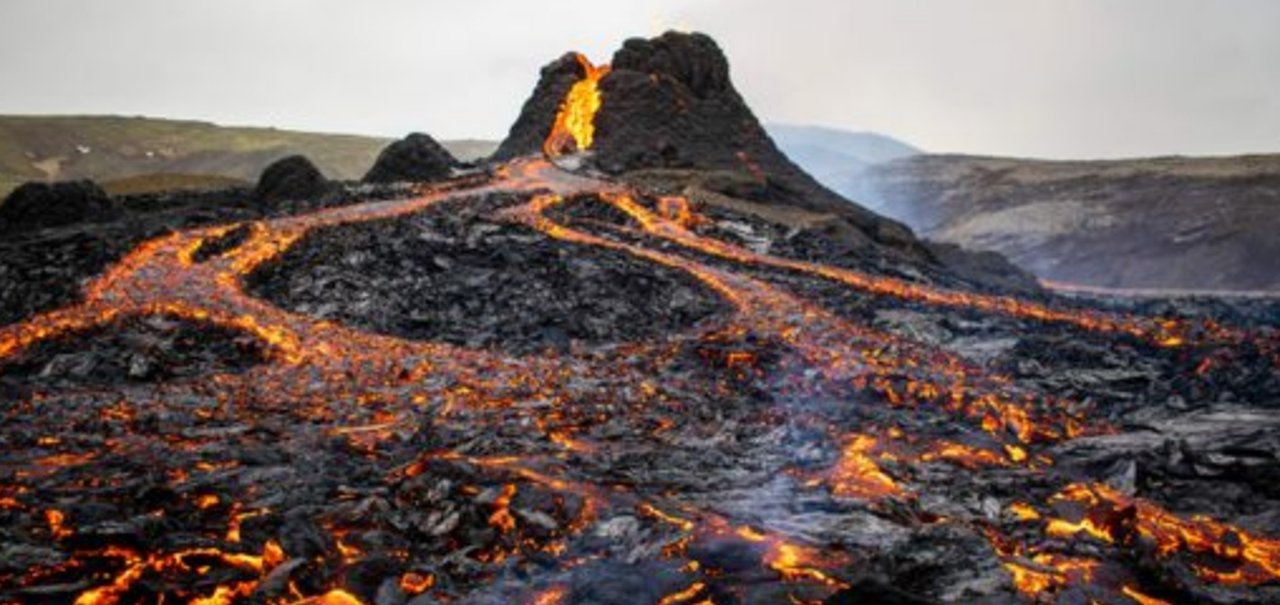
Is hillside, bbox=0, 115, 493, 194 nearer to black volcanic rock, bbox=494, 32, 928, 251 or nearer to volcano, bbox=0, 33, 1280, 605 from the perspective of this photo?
black volcanic rock, bbox=494, 32, 928, 251

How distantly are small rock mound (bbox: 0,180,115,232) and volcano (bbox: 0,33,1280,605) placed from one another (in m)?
0.38

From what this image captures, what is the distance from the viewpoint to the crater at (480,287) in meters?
26.1

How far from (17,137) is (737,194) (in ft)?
461

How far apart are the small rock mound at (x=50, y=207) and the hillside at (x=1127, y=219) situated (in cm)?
7498

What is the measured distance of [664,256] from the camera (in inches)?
1309

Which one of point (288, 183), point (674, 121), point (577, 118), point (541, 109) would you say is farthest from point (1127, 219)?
point (288, 183)

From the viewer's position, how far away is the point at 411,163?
50719 mm

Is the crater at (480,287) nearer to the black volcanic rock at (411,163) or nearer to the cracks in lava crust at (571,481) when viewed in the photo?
the cracks in lava crust at (571,481)

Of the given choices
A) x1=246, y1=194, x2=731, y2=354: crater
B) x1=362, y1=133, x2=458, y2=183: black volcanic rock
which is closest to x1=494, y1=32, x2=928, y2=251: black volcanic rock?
x1=362, y1=133, x2=458, y2=183: black volcanic rock

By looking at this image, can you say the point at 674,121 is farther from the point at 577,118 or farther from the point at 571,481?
the point at 571,481

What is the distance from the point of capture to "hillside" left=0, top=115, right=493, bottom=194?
136 m

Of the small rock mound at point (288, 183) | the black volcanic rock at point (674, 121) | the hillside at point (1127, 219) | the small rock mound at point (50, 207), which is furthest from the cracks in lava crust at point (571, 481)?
the hillside at point (1127, 219)

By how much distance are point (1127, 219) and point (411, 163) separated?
70565 millimetres

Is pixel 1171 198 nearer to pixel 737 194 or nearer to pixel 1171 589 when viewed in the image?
pixel 737 194
